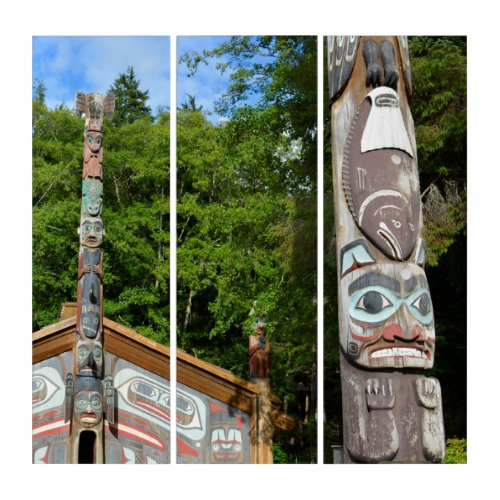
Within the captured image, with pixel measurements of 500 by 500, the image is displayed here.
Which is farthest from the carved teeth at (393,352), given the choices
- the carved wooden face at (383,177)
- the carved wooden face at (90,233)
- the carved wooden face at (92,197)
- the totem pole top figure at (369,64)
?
the carved wooden face at (92,197)

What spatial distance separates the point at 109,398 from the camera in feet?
21.5

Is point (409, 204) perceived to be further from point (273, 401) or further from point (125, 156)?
point (125, 156)

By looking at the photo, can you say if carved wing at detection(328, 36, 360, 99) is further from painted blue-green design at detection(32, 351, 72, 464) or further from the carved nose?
painted blue-green design at detection(32, 351, 72, 464)

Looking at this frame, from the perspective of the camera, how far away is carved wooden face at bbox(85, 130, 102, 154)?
6.50m

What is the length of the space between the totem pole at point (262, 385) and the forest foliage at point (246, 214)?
1.85 feet

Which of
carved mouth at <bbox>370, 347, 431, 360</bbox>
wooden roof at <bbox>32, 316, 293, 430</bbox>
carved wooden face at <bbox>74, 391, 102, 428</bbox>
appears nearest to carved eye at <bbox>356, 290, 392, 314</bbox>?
carved mouth at <bbox>370, 347, 431, 360</bbox>

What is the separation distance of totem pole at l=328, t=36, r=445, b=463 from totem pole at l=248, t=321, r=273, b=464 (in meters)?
2.79

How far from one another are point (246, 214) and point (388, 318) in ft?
15.3

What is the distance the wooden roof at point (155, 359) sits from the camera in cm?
711

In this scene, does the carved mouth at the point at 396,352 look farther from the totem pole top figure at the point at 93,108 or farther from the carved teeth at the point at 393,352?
the totem pole top figure at the point at 93,108
